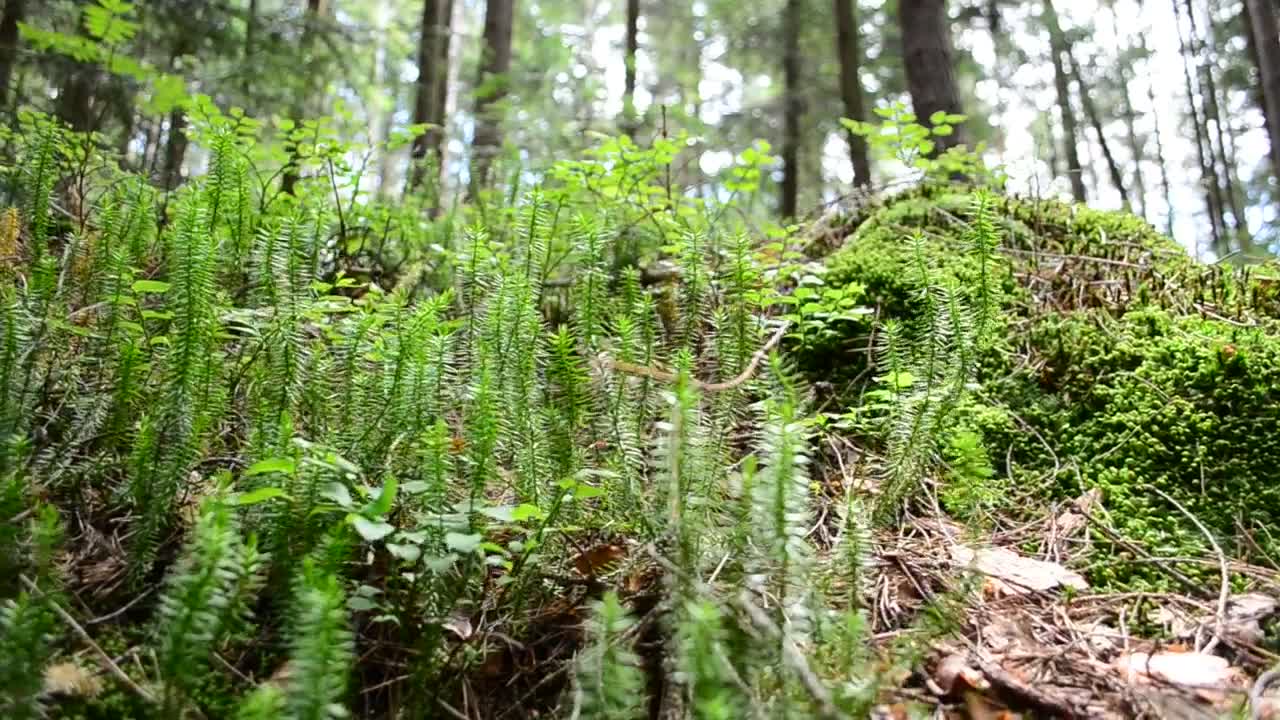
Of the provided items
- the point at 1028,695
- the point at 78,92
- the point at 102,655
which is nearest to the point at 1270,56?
the point at 1028,695

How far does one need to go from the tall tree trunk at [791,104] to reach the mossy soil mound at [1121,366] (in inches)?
299

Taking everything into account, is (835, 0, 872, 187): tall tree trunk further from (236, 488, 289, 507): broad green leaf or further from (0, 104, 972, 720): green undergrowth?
(236, 488, 289, 507): broad green leaf

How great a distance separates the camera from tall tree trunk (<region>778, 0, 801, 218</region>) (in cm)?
1118

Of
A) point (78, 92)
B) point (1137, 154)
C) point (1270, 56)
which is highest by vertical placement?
point (1137, 154)

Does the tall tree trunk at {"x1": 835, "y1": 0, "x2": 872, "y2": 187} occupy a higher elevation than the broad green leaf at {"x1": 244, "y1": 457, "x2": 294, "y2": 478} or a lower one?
higher

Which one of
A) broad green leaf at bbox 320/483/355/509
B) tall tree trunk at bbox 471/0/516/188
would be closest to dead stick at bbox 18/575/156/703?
broad green leaf at bbox 320/483/355/509

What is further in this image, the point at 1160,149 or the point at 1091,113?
the point at 1160,149

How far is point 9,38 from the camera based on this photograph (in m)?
5.66

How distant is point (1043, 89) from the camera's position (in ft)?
64.3

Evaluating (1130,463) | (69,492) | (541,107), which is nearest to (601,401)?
(69,492)

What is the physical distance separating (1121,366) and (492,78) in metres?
5.76

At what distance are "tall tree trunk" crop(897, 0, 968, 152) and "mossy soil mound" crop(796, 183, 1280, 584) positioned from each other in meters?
2.23

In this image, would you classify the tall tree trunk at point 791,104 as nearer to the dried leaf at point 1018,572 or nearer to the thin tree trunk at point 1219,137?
the dried leaf at point 1018,572

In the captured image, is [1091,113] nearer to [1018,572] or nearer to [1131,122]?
[1131,122]
